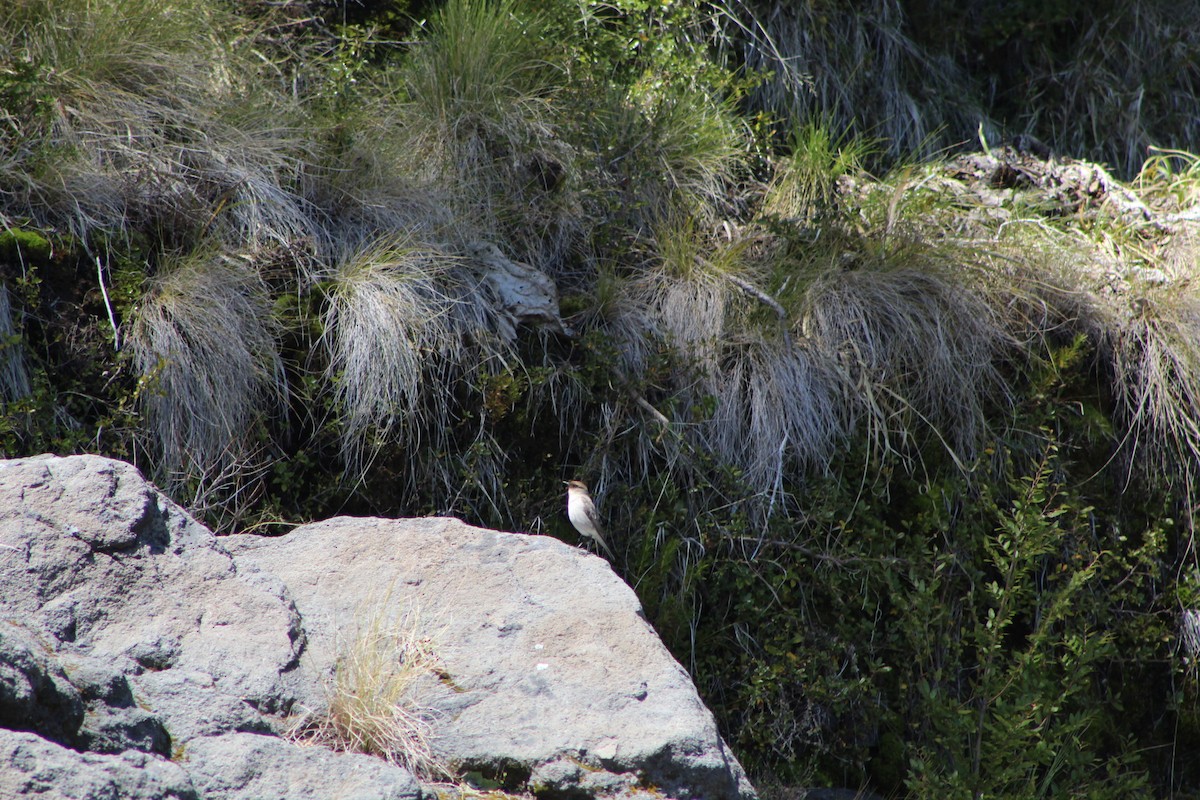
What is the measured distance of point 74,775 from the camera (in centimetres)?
180

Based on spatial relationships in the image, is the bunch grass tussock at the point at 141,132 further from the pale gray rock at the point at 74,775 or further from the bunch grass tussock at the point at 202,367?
the pale gray rock at the point at 74,775

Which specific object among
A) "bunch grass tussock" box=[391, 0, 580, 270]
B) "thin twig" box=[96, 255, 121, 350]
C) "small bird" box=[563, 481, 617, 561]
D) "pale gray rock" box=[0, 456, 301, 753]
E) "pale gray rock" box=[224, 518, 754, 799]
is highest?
"bunch grass tussock" box=[391, 0, 580, 270]

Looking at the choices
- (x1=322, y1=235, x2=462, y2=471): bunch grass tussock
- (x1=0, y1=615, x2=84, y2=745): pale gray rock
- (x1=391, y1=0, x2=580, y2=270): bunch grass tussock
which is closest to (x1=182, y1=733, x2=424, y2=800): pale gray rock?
(x1=0, y1=615, x2=84, y2=745): pale gray rock

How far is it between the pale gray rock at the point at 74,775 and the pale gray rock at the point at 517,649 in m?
0.51

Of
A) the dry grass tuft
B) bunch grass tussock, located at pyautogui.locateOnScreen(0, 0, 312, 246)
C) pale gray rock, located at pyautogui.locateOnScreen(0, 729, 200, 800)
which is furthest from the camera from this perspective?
bunch grass tussock, located at pyautogui.locateOnScreen(0, 0, 312, 246)

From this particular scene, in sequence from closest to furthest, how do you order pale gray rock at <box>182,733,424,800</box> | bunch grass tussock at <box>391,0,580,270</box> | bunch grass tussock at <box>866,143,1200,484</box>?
pale gray rock at <box>182,733,424,800</box>, bunch grass tussock at <box>866,143,1200,484</box>, bunch grass tussock at <box>391,0,580,270</box>

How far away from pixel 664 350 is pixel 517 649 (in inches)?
76.8

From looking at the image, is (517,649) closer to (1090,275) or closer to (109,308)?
(109,308)

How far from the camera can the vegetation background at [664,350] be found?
3.80 meters

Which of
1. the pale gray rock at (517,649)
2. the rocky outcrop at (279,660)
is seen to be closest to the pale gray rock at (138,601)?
the rocky outcrop at (279,660)

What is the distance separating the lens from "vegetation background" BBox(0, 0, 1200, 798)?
12.5 ft

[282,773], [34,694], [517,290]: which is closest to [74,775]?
[34,694]

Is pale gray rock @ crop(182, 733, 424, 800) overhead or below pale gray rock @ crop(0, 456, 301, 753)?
below

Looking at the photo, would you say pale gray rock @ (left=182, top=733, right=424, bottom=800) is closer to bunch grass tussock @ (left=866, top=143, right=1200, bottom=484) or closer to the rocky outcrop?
the rocky outcrop
